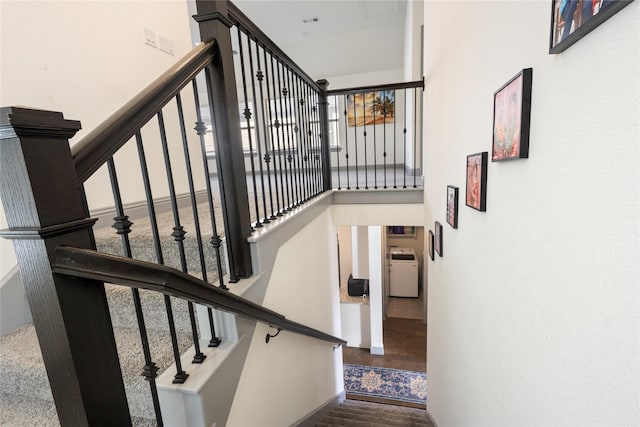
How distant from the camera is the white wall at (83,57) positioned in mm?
1569

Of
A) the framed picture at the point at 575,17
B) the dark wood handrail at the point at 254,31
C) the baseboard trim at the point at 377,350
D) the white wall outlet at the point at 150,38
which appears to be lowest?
the baseboard trim at the point at 377,350

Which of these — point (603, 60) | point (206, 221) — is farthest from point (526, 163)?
point (206, 221)

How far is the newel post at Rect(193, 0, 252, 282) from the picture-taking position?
46.4 inches

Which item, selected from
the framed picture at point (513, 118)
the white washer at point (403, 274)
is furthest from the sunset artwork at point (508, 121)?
the white washer at point (403, 274)

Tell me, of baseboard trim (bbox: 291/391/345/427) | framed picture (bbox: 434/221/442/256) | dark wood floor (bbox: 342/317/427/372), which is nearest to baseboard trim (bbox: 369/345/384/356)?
dark wood floor (bbox: 342/317/427/372)

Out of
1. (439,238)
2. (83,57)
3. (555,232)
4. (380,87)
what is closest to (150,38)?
(83,57)

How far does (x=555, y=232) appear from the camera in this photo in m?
0.66

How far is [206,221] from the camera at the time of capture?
6.43 feet

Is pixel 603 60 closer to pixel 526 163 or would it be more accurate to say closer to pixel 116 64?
pixel 526 163

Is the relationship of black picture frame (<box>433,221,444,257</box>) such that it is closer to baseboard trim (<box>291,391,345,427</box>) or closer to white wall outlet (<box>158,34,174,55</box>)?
baseboard trim (<box>291,391,345,427</box>)

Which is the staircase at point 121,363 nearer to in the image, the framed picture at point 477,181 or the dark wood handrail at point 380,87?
the framed picture at point 477,181

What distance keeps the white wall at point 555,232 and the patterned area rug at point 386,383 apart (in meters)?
3.80

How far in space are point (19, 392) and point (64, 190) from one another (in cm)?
129

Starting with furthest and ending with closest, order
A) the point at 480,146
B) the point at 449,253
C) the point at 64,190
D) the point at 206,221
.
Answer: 1. the point at 206,221
2. the point at 449,253
3. the point at 480,146
4. the point at 64,190
